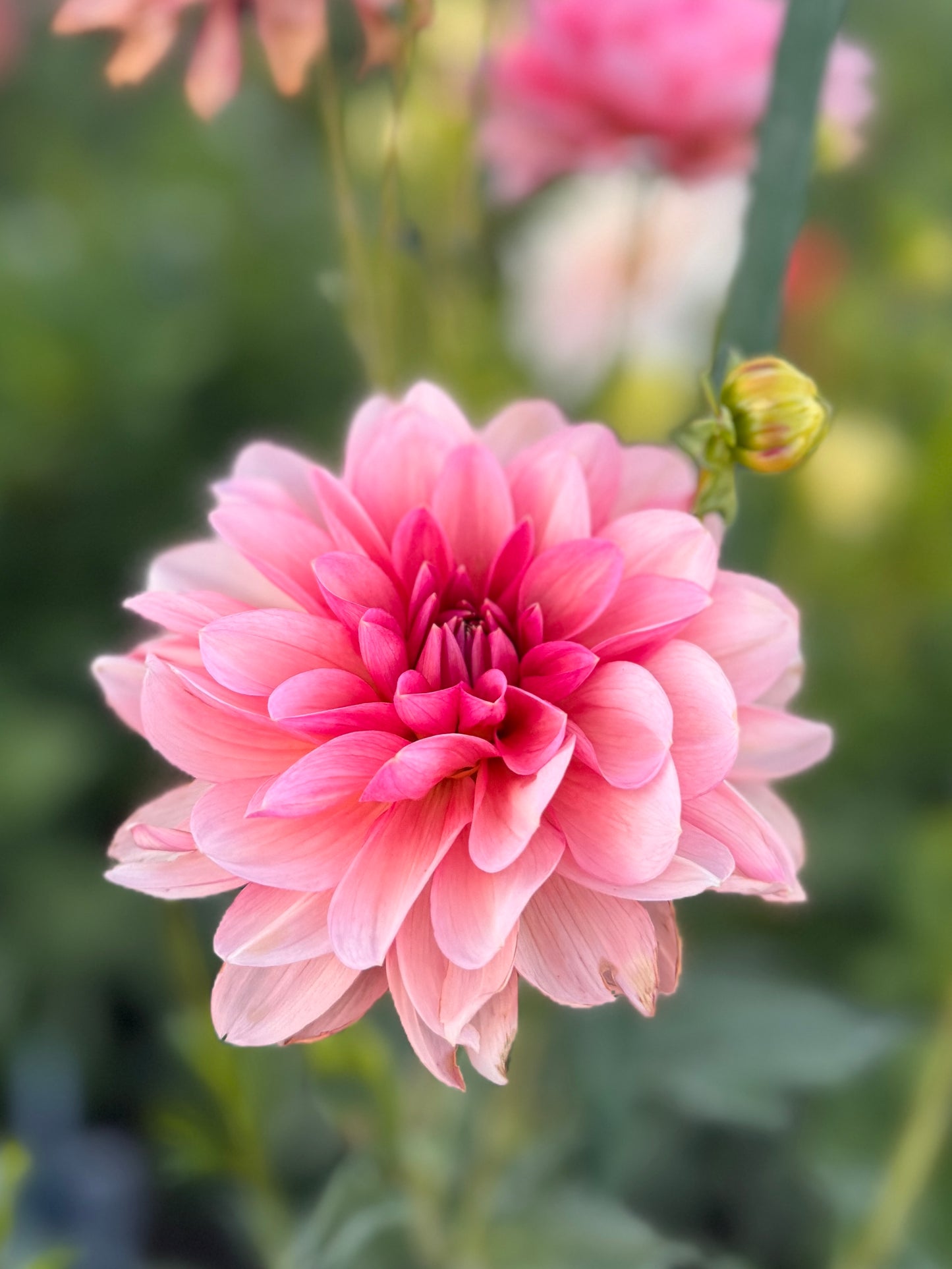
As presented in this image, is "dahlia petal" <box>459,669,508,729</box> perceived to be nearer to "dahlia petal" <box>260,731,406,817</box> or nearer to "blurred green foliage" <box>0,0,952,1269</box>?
"dahlia petal" <box>260,731,406,817</box>

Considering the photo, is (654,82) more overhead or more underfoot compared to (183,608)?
more overhead

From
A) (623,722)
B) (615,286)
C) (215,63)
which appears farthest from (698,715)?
(615,286)

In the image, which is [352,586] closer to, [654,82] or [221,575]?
[221,575]

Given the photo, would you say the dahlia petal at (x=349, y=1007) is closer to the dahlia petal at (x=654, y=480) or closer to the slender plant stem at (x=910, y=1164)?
the dahlia petal at (x=654, y=480)

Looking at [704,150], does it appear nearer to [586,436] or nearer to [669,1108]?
[586,436]

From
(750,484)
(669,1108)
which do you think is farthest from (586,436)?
(669,1108)

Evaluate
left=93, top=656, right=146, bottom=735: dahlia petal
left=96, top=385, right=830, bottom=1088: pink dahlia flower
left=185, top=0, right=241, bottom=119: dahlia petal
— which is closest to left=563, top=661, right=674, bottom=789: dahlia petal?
left=96, top=385, right=830, bottom=1088: pink dahlia flower
